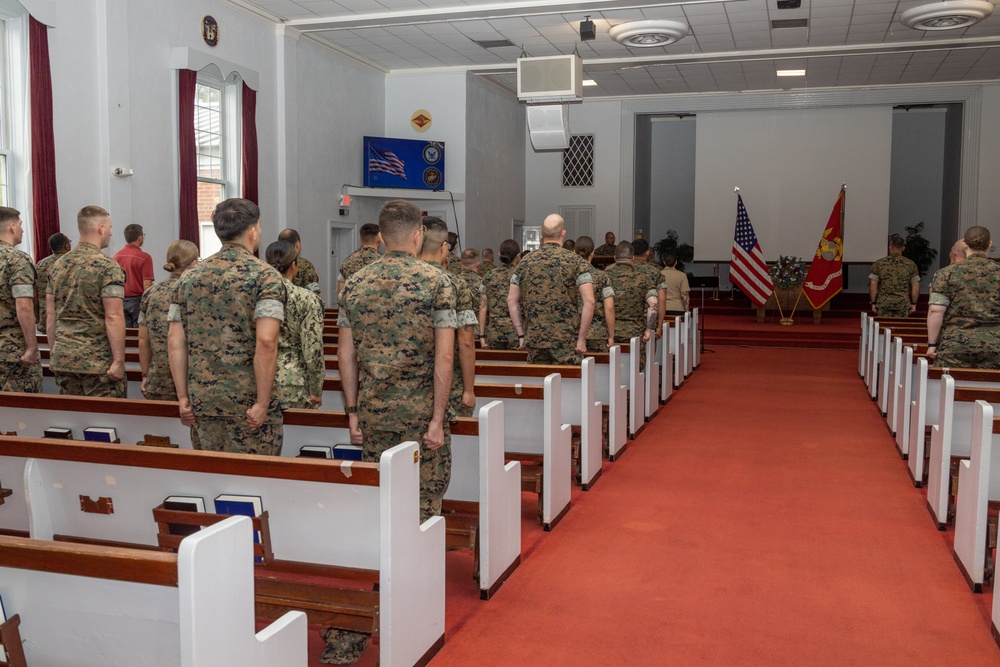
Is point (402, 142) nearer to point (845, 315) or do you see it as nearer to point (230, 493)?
point (845, 315)

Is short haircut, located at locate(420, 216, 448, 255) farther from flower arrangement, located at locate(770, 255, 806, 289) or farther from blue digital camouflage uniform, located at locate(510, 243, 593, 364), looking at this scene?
flower arrangement, located at locate(770, 255, 806, 289)

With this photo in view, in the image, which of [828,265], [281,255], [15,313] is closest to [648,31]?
[828,265]

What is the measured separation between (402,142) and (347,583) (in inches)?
411

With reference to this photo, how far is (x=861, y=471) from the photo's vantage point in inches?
223

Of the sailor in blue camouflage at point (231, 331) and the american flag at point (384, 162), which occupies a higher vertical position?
the american flag at point (384, 162)

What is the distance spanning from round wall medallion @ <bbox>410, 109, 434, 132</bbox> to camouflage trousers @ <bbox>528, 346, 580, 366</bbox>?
351 inches

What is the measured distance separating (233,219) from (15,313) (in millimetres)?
2262

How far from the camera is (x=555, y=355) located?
222 inches

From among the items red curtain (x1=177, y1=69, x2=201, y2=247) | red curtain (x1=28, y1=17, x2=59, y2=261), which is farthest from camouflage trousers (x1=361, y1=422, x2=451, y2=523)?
red curtain (x1=177, y1=69, x2=201, y2=247)

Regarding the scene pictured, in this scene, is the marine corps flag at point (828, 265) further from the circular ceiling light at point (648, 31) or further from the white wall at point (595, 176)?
the white wall at point (595, 176)

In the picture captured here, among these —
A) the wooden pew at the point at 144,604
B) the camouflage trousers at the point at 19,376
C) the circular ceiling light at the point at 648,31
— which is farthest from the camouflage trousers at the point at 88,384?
the circular ceiling light at the point at 648,31

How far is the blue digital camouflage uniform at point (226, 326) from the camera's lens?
314 cm

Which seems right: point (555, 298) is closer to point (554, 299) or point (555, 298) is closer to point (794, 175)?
point (554, 299)

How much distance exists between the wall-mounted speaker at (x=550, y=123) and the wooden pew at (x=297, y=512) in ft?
28.2
